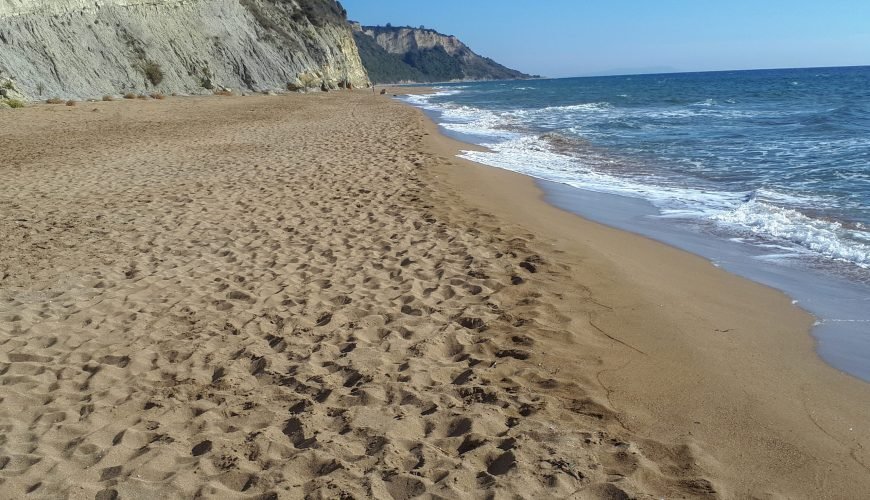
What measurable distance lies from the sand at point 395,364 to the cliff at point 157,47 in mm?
22959

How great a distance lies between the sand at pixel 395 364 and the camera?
2.91 metres

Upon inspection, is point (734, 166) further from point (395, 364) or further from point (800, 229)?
point (395, 364)

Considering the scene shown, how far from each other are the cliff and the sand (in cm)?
2296

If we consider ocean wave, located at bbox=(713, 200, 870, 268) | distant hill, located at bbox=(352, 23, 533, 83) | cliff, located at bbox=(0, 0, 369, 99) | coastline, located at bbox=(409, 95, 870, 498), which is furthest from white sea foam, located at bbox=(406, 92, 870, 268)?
distant hill, located at bbox=(352, 23, 533, 83)

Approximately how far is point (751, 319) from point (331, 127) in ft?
51.4

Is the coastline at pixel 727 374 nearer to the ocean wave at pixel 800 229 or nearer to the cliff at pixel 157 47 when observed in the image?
the ocean wave at pixel 800 229

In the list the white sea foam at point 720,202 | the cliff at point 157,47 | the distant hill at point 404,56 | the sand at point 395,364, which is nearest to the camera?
the sand at point 395,364

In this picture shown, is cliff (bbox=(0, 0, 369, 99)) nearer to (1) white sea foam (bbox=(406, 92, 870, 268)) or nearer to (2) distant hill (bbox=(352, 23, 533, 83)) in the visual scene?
(1) white sea foam (bbox=(406, 92, 870, 268))

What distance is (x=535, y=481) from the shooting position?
2785 millimetres

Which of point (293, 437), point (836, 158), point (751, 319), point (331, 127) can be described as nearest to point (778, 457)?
point (751, 319)

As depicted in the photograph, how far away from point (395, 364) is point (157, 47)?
3633cm

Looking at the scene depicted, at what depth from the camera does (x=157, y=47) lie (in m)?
34.7

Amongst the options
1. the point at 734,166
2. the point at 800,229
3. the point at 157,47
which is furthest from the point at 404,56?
the point at 800,229

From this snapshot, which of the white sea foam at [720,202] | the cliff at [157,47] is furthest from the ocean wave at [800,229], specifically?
the cliff at [157,47]
